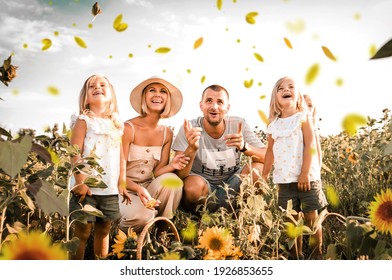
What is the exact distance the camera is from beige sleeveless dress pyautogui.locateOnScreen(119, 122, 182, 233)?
182 centimetres

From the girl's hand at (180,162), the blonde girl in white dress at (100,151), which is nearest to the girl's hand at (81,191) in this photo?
the blonde girl in white dress at (100,151)

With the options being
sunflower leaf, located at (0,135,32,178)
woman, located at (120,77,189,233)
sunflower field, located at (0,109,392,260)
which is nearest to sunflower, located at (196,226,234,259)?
sunflower field, located at (0,109,392,260)

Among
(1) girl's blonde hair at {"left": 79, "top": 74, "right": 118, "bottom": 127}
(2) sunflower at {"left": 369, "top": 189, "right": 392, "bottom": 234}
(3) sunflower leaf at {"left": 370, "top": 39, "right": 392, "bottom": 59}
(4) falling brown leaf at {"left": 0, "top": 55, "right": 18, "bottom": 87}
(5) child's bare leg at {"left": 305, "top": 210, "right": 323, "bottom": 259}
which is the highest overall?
(1) girl's blonde hair at {"left": 79, "top": 74, "right": 118, "bottom": 127}

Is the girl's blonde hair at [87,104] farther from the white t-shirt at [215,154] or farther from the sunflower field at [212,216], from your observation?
the white t-shirt at [215,154]

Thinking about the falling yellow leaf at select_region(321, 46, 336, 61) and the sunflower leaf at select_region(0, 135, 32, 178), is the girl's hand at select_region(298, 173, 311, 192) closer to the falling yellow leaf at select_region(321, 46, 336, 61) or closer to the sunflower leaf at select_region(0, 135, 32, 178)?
the falling yellow leaf at select_region(321, 46, 336, 61)

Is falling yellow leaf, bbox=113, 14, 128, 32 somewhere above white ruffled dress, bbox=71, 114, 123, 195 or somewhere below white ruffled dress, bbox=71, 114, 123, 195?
above

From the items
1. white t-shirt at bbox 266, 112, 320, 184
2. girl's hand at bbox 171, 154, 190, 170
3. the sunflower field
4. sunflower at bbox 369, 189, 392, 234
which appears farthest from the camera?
girl's hand at bbox 171, 154, 190, 170

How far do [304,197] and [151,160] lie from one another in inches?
26.5

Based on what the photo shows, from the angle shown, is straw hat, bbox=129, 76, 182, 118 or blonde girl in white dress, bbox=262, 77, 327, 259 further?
straw hat, bbox=129, 76, 182, 118

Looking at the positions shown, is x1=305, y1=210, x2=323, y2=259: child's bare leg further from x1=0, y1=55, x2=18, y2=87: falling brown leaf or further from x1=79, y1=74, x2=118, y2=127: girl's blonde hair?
x1=0, y1=55, x2=18, y2=87: falling brown leaf

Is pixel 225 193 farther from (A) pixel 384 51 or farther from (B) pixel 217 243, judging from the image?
(A) pixel 384 51

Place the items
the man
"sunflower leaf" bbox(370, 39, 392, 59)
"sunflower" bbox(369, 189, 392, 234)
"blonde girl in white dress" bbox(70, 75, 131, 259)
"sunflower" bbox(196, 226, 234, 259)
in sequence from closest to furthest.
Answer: "sunflower leaf" bbox(370, 39, 392, 59), "sunflower" bbox(369, 189, 392, 234), "sunflower" bbox(196, 226, 234, 259), "blonde girl in white dress" bbox(70, 75, 131, 259), the man
